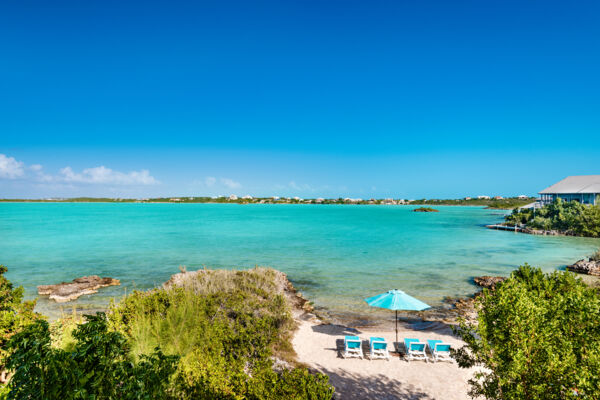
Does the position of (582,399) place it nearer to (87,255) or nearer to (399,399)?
(399,399)

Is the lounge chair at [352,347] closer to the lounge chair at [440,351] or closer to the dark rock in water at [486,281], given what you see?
the lounge chair at [440,351]

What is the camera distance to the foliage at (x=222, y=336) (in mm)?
4766

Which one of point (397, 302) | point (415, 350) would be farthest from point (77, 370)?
point (397, 302)

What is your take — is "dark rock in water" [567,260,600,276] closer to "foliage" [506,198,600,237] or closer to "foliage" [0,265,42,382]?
"foliage" [0,265,42,382]

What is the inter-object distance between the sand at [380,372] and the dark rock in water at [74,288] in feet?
47.5

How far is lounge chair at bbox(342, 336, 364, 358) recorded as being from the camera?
34.7ft

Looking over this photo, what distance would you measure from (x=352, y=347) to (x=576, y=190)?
76.9 m

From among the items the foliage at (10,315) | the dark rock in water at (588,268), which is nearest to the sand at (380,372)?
the foliage at (10,315)

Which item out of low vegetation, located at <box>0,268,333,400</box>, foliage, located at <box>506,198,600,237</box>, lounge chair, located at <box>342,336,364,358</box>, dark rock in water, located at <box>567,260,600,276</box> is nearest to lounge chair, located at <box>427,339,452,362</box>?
lounge chair, located at <box>342,336,364,358</box>

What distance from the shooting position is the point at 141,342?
7.14 m

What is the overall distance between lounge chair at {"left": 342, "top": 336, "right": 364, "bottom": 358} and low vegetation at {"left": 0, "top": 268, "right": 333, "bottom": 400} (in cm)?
194

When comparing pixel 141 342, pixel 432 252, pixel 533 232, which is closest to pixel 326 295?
pixel 141 342

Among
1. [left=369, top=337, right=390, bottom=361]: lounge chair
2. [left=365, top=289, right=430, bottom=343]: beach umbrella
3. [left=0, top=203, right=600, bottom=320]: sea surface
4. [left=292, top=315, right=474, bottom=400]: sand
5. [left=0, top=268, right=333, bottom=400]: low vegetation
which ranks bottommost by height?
[left=0, top=203, right=600, bottom=320]: sea surface

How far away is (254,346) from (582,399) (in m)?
7.43
